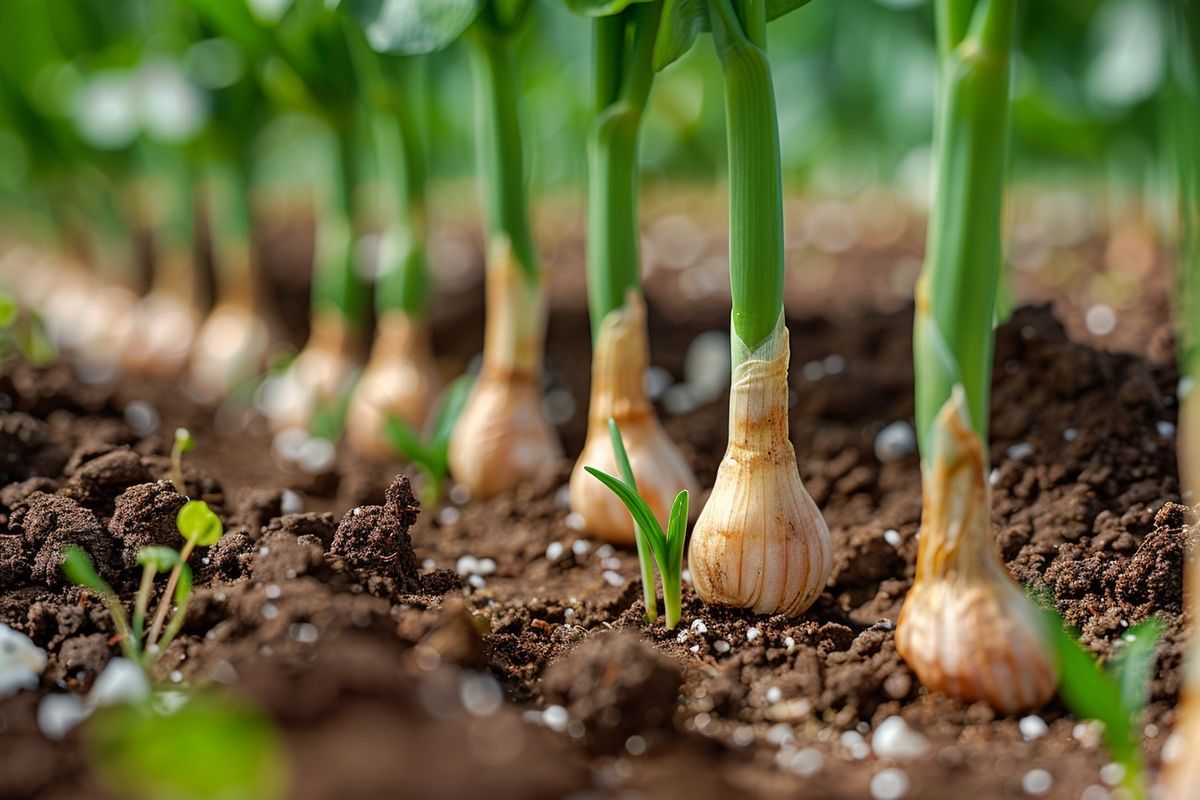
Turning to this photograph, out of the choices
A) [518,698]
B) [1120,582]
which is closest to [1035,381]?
[1120,582]

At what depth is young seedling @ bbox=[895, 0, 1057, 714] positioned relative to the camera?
981mm

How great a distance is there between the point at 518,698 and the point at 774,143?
61 cm

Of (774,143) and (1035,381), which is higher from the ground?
(774,143)

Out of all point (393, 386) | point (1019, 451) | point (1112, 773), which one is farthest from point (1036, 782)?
point (393, 386)

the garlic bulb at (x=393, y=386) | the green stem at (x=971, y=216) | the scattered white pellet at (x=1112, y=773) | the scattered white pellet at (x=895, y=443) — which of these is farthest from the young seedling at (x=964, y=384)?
the garlic bulb at (x=393, y=386)

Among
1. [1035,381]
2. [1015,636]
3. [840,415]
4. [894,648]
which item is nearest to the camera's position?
[1015,636]

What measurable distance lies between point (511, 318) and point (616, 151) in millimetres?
392

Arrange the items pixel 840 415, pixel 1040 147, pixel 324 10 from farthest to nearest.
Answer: pixel 1040 147 < pixel 324 10 < pixel 840 415

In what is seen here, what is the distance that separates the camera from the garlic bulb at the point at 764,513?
44.2 inches

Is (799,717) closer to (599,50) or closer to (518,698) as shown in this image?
(518,698)

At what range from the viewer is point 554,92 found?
11.2ft

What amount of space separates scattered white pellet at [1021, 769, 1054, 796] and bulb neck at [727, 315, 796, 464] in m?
0.39

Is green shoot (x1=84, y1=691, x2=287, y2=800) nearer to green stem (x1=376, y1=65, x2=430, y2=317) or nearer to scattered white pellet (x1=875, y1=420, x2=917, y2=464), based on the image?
scattered white pellet (x1=875, y1=420, x2=917, y2=464)

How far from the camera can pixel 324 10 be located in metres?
1.79
